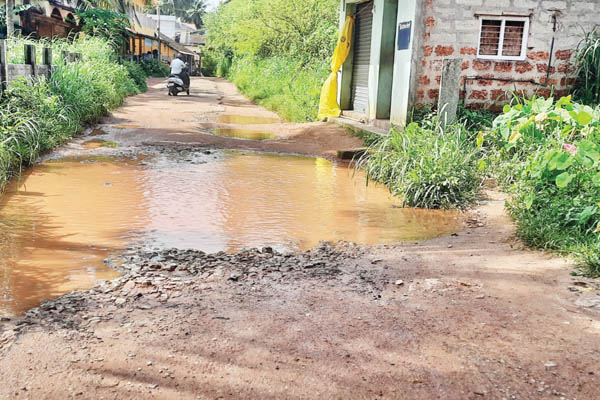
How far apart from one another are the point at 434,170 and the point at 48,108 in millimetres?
6449

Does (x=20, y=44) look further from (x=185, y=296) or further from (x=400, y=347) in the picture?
(x=400, y=347)

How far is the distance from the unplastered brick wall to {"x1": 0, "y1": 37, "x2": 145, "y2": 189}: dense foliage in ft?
20.1

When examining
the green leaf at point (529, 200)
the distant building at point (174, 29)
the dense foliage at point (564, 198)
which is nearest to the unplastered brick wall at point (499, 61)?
the dense foliage at point (564, 198)

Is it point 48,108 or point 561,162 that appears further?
point 48,108

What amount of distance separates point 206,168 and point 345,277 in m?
4.70

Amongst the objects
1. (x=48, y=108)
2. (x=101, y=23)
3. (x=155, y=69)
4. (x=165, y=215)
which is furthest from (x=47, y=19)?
(x=165, y=215)

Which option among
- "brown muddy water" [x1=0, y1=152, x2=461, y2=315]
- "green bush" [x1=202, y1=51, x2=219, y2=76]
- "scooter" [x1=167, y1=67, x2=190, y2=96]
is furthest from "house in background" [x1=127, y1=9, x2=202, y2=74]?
"brown muddy water" [x1=0, y1=152, x2=461, y2=315]

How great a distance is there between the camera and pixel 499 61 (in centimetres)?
970

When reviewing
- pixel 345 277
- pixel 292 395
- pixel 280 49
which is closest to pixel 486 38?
pixel 345 277

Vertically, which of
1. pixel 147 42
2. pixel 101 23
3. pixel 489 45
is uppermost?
pixel 147 42

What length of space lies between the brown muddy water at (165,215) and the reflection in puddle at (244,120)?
6.22 m

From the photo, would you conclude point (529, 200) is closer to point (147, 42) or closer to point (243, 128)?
point (243, 128)

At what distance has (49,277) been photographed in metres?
4.01

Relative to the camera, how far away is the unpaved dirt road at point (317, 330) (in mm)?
2607
